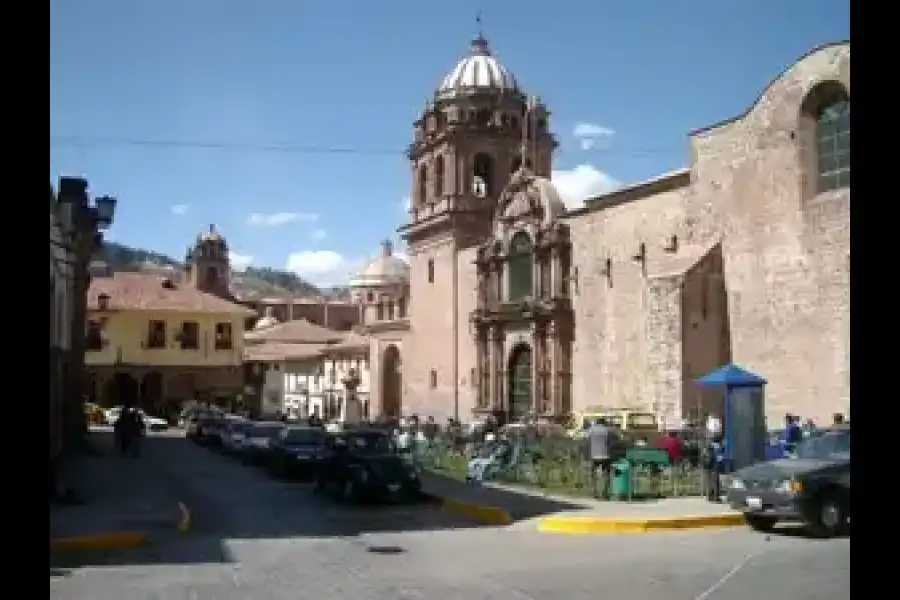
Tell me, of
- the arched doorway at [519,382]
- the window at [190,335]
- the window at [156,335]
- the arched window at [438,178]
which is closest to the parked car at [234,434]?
the arched doorway at [519,382]

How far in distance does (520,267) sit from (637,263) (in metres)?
7.68

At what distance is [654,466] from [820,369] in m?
7.56

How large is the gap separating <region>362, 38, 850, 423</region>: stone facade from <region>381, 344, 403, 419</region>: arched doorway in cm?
383

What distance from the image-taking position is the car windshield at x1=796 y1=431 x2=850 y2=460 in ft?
42.5

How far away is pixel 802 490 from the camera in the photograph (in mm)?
12234

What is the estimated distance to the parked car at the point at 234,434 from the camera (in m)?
29.7

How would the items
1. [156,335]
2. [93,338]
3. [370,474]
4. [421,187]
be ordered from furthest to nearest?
[156,335], [421,187], [93,338], [370,474]

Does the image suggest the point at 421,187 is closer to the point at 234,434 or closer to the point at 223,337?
the point at 234,434

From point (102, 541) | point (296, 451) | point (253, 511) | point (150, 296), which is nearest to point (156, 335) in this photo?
point (150, 296)

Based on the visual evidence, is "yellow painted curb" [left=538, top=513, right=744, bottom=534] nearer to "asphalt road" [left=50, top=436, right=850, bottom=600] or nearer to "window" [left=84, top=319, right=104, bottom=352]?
"asphalt road" [left=50, top=436, right=850, bottom=600]

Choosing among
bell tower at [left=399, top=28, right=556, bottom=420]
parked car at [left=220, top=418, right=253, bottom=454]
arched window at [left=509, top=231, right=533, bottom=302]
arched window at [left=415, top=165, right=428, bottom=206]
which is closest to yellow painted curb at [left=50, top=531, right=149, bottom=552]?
→ parked car at [left=220, top=418, right=253, bottom=454]
